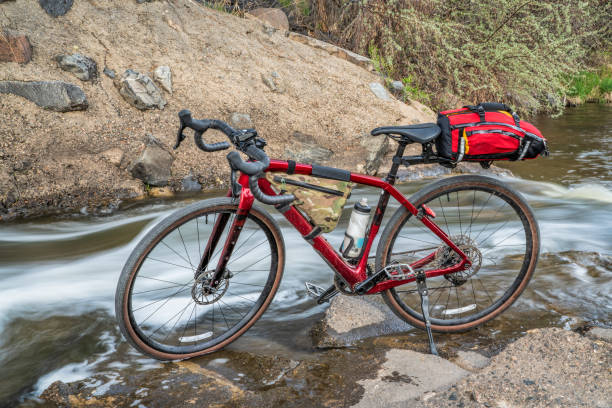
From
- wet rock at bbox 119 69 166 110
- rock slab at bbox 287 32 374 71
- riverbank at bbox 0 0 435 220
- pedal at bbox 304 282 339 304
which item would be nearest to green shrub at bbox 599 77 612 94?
riverbank at bbox 0 0 435 220

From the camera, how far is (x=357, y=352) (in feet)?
8.91

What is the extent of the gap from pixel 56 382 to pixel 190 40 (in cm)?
603

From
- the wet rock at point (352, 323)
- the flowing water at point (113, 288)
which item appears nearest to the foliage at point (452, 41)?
the flowing water at point (113, 288)

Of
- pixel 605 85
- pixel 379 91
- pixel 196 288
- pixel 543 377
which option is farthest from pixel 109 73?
pixel 605 85

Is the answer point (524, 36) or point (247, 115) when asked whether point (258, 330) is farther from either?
point (524, 36)

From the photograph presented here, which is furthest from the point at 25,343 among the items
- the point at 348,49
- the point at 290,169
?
the point at 348,49

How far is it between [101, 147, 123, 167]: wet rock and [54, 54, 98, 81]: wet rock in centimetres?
124

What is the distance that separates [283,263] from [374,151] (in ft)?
13.9

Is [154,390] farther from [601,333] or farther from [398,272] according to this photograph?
[601,333]

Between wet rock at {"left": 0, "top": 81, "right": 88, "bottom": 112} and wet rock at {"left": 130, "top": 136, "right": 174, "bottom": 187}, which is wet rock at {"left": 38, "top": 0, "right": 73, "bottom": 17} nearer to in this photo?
wet rock at {"left": 0, "top": 81, "right": 88, "bottom": 112}

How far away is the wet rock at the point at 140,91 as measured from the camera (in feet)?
20.6

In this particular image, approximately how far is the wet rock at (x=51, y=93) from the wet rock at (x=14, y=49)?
42cm

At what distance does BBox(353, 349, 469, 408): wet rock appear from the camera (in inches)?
87.6

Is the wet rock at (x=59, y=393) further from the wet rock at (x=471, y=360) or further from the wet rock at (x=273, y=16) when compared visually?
the wet rock at (x=273, y=16)
